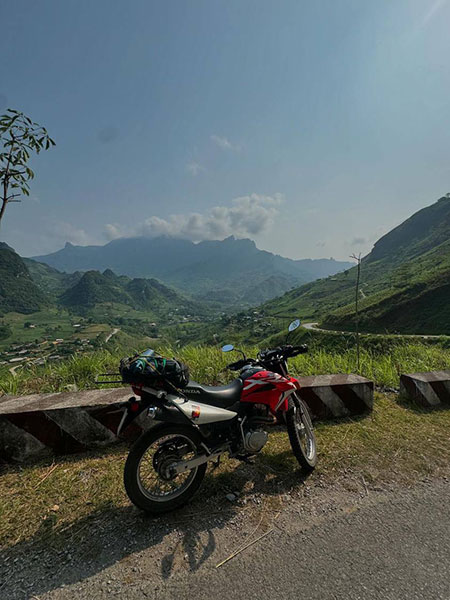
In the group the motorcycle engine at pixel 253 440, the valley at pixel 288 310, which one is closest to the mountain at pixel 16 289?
the valley at pixel 288 310

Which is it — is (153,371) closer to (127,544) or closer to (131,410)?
(131,410)

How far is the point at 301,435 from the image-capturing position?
Result: 11.2ft

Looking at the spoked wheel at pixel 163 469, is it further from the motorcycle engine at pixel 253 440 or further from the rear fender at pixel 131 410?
the motorcycle engine at pixel 253 440

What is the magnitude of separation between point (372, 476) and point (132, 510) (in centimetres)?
249

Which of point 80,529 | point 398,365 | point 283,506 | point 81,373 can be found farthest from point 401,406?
point 81,373

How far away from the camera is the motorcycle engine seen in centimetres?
291

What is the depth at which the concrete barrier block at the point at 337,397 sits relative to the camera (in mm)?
4293

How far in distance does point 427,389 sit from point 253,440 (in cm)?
375

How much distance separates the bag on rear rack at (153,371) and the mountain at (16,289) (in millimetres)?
160299

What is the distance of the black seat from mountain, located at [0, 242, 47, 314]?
16034cm

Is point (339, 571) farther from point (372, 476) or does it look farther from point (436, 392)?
point (436, 392)

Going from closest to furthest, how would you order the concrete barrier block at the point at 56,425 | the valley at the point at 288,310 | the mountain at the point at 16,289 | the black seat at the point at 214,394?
1. the black seat at the point at 214,394
2. the concrete barrier block at the point at 56,425
3. the valley at the point at 288,310
4. the mountain at the point at 16,289

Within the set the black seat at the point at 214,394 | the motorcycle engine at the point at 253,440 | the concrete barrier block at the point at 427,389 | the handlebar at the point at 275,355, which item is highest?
the handlebar at the point at 275,355

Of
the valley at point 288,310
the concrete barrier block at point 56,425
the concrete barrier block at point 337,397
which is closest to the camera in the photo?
the concrete barrier block at point 56,425
